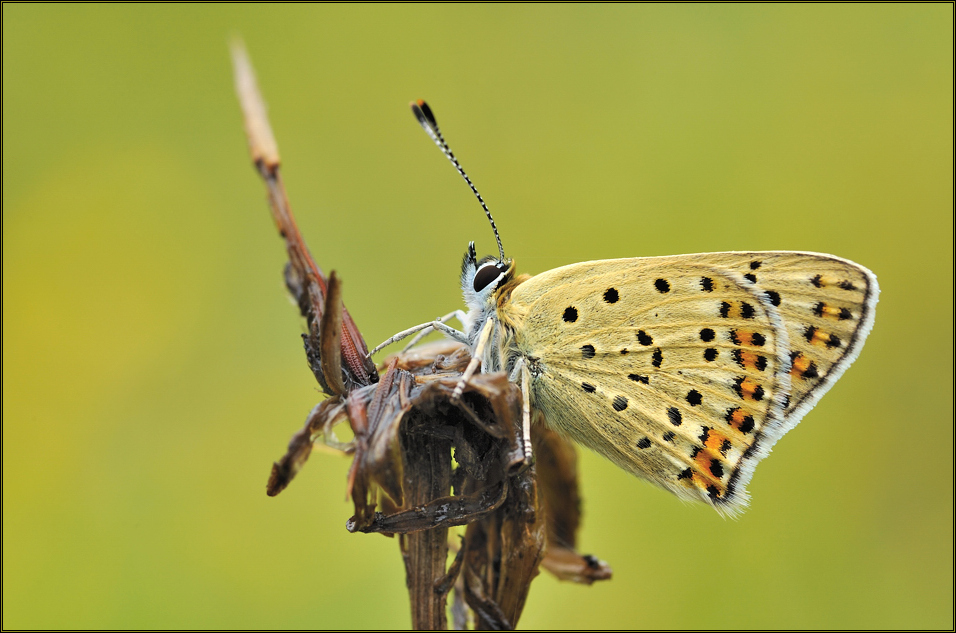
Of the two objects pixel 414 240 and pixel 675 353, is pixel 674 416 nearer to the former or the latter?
pixel 675 353

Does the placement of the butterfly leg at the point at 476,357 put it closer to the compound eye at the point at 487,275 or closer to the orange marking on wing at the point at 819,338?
the compound eye at the point at 487,275

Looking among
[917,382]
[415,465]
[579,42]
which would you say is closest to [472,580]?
[415,465]

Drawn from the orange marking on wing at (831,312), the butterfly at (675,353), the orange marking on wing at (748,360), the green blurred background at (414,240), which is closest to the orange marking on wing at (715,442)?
the butterfly at (675,353)

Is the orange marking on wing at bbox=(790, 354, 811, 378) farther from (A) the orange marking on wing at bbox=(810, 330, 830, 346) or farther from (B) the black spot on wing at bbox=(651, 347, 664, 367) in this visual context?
(B) the black spot on wing at bbox=(651, 347, 664, 367)

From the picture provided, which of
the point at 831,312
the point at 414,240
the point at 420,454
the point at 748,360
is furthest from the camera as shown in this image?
the point at 414,240

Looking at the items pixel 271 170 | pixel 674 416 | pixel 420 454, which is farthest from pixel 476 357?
pixel 674 416

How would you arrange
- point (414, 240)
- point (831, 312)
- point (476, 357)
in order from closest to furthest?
point (476, 357) → point (831, 312) → point (414, 240)

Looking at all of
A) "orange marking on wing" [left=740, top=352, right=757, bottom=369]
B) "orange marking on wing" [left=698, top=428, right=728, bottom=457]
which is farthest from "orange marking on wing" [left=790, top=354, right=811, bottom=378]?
"orange marking on wing" [left=698, top=428, right=728, bottom=457]
